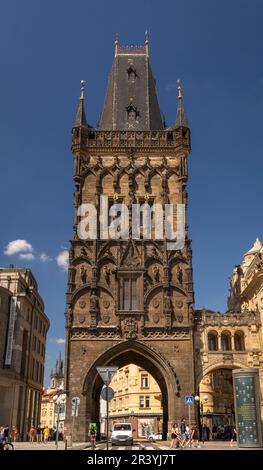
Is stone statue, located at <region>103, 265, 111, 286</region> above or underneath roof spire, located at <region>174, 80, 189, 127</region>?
underneath

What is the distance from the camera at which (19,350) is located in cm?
4747

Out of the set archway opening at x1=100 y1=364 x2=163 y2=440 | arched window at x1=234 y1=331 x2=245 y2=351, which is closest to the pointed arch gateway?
arched window at x1=234 y1=331 x2=245 y2=351

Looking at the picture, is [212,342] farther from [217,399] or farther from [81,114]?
[81,114]

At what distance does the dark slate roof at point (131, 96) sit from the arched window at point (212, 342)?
21.3m

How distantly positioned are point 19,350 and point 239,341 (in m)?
20.4

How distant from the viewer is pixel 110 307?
4162 cm

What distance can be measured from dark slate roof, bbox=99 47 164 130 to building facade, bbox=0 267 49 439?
734 inches

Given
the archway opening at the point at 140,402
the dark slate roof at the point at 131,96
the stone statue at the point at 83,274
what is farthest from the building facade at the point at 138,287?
the archway opening at the point at 140,402

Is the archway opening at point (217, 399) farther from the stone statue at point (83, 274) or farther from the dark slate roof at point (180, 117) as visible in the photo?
the dark slate roof at point (180, 117)

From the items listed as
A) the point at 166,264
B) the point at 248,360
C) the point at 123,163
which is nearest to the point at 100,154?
the point at 123,163

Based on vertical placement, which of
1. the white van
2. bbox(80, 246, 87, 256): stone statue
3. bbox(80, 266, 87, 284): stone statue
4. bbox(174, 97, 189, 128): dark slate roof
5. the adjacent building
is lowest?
the white van

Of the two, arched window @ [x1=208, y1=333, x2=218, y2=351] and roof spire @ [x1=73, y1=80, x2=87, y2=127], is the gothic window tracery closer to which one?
arched window @ [x1=208, y1=333, x2=218, y2=351]

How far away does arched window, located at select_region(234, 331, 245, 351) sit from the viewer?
42.5m
